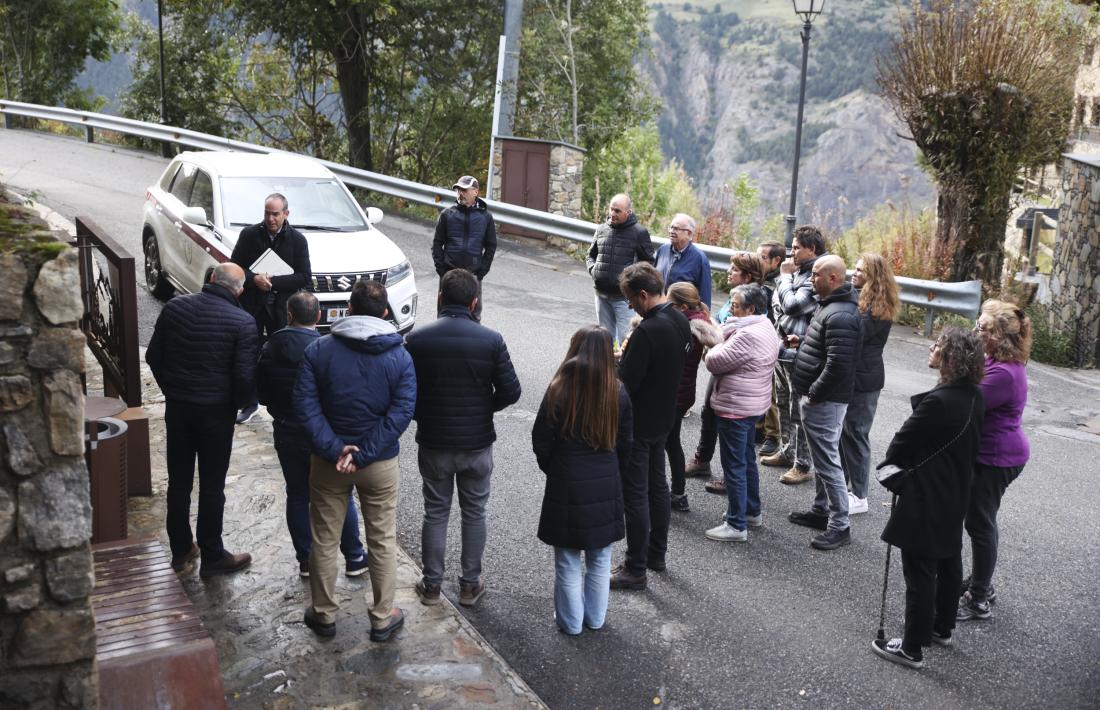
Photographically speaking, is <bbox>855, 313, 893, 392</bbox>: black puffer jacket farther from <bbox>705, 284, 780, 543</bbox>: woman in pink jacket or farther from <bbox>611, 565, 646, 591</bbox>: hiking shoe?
<bbox>611, 565, 646, 591</bbox>: hiking shoe

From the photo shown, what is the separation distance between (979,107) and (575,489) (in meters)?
12.4

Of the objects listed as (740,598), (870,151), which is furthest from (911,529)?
(870,151)

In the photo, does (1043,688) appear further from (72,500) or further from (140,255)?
(140,255)

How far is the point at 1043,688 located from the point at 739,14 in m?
143

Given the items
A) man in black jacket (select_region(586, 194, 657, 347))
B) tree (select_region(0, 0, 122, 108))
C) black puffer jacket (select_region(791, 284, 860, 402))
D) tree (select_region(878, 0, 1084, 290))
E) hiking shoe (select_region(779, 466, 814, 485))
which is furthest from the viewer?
tree (select_region(0, 0, 122, 108))

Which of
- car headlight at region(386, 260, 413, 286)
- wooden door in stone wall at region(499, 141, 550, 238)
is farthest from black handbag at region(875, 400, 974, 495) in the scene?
wooden door in stone wall at region(499, 141, 550, 238)

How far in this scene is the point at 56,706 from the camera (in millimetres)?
3938

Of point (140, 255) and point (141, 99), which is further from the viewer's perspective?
point (141, 99)

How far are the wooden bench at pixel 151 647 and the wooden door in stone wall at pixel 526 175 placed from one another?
1282cm

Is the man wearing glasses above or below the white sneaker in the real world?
above

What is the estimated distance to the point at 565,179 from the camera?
17672 millimetres

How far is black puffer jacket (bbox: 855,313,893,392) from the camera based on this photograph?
7.12 metres

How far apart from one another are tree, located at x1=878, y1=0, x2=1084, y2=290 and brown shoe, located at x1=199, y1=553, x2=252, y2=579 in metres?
11.8

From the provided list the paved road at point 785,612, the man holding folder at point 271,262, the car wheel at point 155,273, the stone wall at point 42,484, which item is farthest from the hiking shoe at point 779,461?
the car wheel at point 155,273
